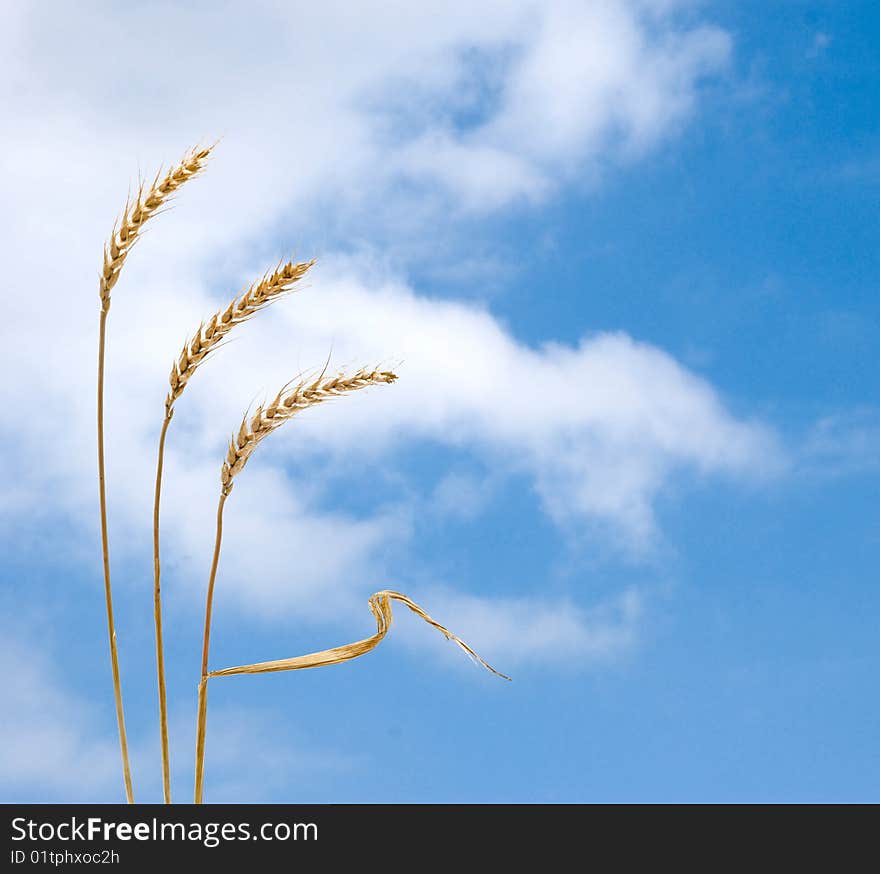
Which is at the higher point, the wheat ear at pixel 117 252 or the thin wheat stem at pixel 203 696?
the wheat ear at pixel 117 252

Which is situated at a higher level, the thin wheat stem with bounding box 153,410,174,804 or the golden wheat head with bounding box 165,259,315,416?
the golden wheat head with bounding box 165,259,315,416

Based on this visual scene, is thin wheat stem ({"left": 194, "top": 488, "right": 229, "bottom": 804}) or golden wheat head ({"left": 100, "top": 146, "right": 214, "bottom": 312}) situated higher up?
golden wheat head ({"left": 100, "top": 146, "right": 214, "bottom": 312})

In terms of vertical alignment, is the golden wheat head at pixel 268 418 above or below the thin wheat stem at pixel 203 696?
above

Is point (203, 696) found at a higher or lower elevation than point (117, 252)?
lower

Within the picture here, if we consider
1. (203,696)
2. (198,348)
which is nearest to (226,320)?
(198,348)

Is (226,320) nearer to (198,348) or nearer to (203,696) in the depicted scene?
(198,348)

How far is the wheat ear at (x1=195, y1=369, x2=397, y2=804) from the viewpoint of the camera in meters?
1.55

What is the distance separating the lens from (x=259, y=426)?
1.61 meters

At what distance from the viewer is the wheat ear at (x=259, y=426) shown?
1.55m
